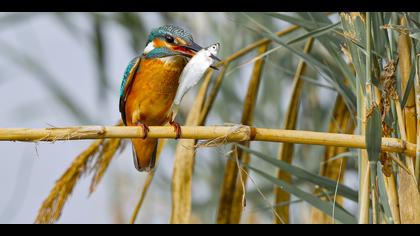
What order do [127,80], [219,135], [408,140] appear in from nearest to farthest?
[219,135]
[408,140]
[127,80]

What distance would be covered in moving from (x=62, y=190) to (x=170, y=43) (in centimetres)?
58

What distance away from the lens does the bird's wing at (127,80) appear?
2.50m

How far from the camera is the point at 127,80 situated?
252 cm

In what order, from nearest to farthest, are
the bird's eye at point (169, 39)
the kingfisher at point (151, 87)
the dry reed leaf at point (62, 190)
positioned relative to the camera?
1. the dry reed leaf at point (62, 190)
2. the bird's eye at point (169, 39)
3. the kingfisher at point (151, 87)

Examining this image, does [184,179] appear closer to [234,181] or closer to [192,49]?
[234,181]

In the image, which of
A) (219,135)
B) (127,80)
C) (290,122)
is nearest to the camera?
(219,135)

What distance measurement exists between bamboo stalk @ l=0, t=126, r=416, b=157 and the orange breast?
85 cm

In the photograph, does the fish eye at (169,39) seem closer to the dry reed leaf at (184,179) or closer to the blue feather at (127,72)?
the dry reed leaf at (184,179)

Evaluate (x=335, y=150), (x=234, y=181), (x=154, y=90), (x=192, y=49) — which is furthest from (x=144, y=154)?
(x=335, y=150)

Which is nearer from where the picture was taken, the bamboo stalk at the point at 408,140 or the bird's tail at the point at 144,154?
the bamboo stalk at the point at 408,140

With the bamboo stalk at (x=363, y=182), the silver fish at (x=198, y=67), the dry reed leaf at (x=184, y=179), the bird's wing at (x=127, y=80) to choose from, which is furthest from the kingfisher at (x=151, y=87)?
the bamboo stalk at (x=363, y=182)
